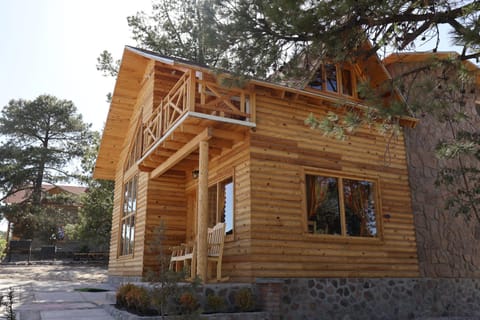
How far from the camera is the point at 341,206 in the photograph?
810 centimetres

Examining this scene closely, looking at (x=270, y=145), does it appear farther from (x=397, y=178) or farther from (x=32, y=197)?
(x=32, y=197)

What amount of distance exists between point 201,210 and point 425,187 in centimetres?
560

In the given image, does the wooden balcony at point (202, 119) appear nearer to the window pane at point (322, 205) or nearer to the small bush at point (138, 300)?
the window pane at point (322, 205)

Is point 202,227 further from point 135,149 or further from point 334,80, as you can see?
point 135,149

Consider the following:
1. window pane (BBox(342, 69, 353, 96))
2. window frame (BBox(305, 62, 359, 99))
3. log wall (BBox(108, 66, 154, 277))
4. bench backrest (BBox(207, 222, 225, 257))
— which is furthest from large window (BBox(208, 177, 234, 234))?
window pane (BBox(342, 69, 353, 96))

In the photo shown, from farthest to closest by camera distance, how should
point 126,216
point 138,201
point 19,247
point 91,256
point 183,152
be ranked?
point 91,256, point 19,247, point 126,216, point 138,201, point 183,152

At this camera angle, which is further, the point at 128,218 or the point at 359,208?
the point at 128,218

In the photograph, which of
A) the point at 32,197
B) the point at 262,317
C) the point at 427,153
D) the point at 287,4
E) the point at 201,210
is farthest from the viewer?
the point at 32,197

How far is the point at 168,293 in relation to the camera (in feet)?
15.0

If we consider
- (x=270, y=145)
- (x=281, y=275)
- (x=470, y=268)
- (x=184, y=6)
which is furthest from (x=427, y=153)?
(x=184, y=6)

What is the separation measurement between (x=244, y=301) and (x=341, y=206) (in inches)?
118

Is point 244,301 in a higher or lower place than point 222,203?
lower

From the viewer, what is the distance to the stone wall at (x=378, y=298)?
23.0 ft

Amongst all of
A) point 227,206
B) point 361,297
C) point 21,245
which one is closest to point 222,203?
point 227,206
